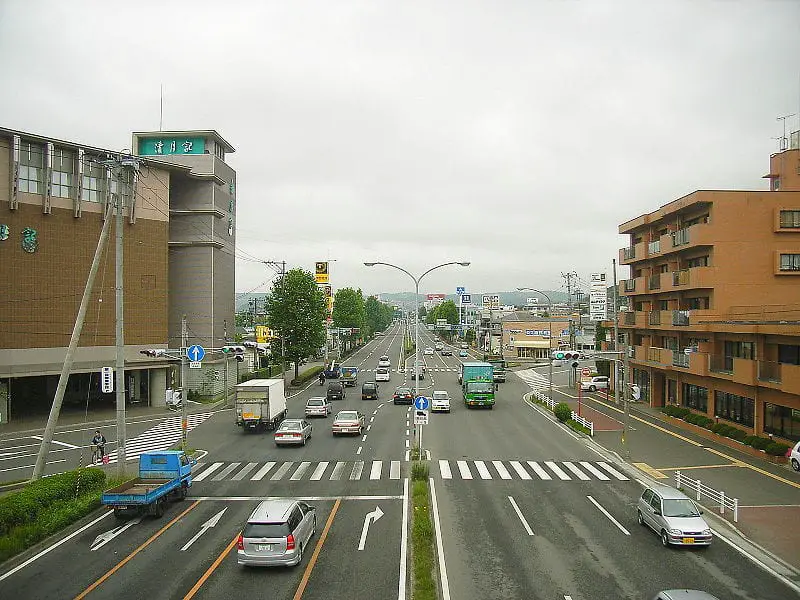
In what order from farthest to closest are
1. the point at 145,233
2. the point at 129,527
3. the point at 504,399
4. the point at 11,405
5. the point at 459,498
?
the point at 504,399, the point at 145,233, the point at 11,405, the point at 459,498, the point at 129,527

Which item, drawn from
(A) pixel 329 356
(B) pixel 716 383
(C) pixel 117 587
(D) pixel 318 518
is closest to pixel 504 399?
(B) pixel 716 383

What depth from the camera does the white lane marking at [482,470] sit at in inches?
1146

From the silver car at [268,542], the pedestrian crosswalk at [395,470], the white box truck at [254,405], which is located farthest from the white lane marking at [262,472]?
the silver car at [268,542]

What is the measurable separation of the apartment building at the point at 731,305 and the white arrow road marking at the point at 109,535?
99.0 ft

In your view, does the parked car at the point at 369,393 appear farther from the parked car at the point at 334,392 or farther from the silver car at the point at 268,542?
the silver car at the point at 268,542

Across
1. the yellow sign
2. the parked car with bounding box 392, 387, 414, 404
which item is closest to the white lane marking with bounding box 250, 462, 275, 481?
the parked car with bounding box 392, 387, 414, 404

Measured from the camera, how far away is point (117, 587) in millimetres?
15875

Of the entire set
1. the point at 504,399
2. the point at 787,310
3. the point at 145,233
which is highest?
the point at 145,233

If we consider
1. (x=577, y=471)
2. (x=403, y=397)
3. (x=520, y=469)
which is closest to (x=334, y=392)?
(x=403, y=397)

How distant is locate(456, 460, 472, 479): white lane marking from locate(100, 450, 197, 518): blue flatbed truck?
12.6 meters

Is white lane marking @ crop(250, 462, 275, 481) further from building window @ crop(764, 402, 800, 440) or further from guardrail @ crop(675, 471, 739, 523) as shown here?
building window @ crop(764, 402, 800, 440)

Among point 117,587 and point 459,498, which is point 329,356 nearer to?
point 459,498

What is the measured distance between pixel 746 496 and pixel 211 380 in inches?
1938

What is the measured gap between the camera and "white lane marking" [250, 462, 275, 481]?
28.8 meters
